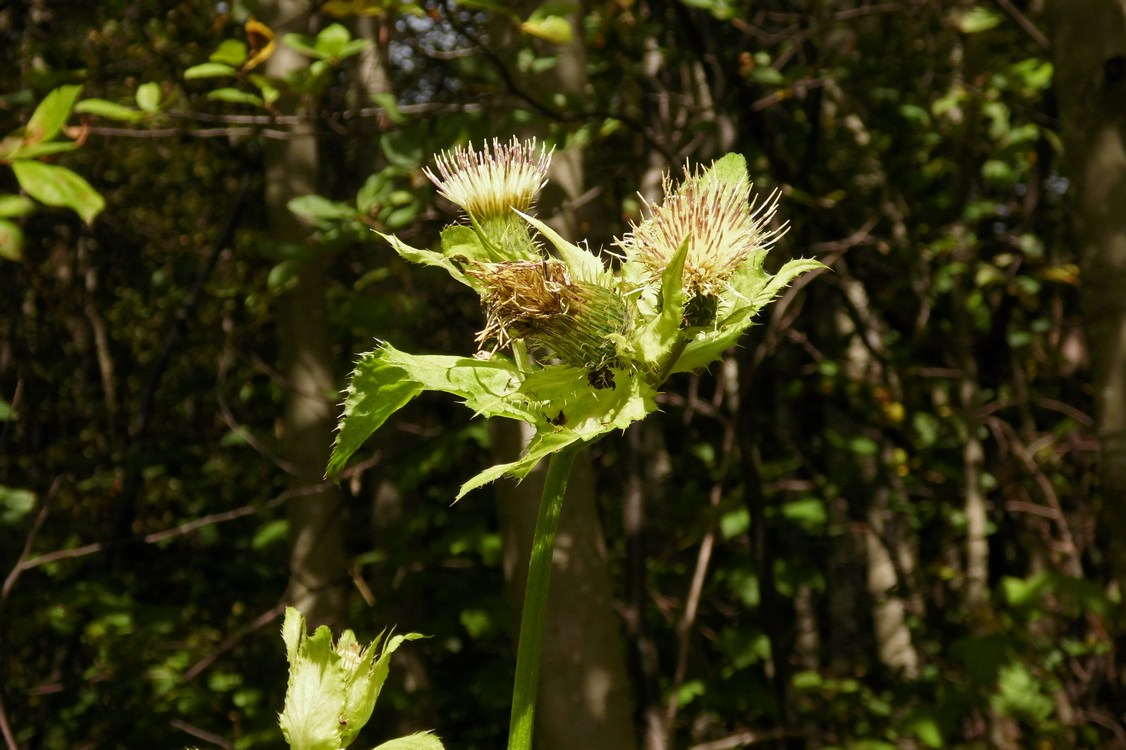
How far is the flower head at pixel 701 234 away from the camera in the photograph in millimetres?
936

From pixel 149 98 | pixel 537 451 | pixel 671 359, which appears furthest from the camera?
pixel 149 98

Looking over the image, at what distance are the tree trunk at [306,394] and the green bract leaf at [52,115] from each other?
1.18 meters

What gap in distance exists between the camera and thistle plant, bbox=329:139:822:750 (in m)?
0.81

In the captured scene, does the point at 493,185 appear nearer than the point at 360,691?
No

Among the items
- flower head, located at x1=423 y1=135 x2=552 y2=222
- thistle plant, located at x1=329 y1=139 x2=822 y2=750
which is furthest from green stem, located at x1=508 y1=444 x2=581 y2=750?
flower head, located at x1=423 y1=135 x2=552 y2=222

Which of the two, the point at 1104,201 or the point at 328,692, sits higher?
the point at 1104,201

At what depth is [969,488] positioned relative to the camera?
14.0ft

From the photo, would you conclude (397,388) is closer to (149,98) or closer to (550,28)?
(550,28)

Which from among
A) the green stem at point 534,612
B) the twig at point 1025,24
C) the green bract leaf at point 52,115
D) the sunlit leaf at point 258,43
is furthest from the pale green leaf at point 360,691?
the twig at point 1025,24

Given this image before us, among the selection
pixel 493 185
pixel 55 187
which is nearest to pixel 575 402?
pixel 493 185

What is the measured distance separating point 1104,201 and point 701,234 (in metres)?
1.86

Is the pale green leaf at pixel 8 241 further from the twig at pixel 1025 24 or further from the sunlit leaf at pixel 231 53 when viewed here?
the twig at pixel 1025 24

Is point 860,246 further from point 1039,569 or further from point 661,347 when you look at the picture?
point 661,347

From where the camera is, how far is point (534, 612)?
800 mm
